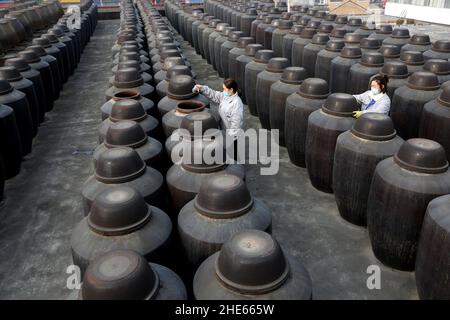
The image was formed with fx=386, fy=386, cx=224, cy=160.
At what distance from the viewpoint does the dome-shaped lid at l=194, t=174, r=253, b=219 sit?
3693 millimetres

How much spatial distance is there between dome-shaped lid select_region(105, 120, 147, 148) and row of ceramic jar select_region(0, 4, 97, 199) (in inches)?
97.7

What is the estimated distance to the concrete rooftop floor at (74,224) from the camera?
453cm

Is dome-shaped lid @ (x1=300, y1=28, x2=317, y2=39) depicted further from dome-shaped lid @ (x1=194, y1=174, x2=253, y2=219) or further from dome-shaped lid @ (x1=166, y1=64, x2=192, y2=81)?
dome-shaped lid @ (x1=194, y1=174, x2=253, y2=219)

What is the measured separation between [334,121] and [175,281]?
363 centimetres

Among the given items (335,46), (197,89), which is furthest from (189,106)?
(335,46)

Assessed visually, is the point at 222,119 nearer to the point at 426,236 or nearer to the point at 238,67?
the point at 426,236

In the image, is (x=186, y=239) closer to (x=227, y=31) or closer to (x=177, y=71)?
(x=177, y=71)

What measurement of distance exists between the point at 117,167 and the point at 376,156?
3.13 m

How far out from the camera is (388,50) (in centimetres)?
890

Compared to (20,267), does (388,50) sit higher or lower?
→ higher

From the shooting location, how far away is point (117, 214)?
3.51 metres

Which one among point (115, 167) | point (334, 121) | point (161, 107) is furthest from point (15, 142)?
point (334, 121)

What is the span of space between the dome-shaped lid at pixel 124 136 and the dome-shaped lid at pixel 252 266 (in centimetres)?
261

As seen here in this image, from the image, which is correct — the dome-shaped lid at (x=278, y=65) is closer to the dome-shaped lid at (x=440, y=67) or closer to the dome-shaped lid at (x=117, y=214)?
the dome-shaped lid at (x=440, y=67)
